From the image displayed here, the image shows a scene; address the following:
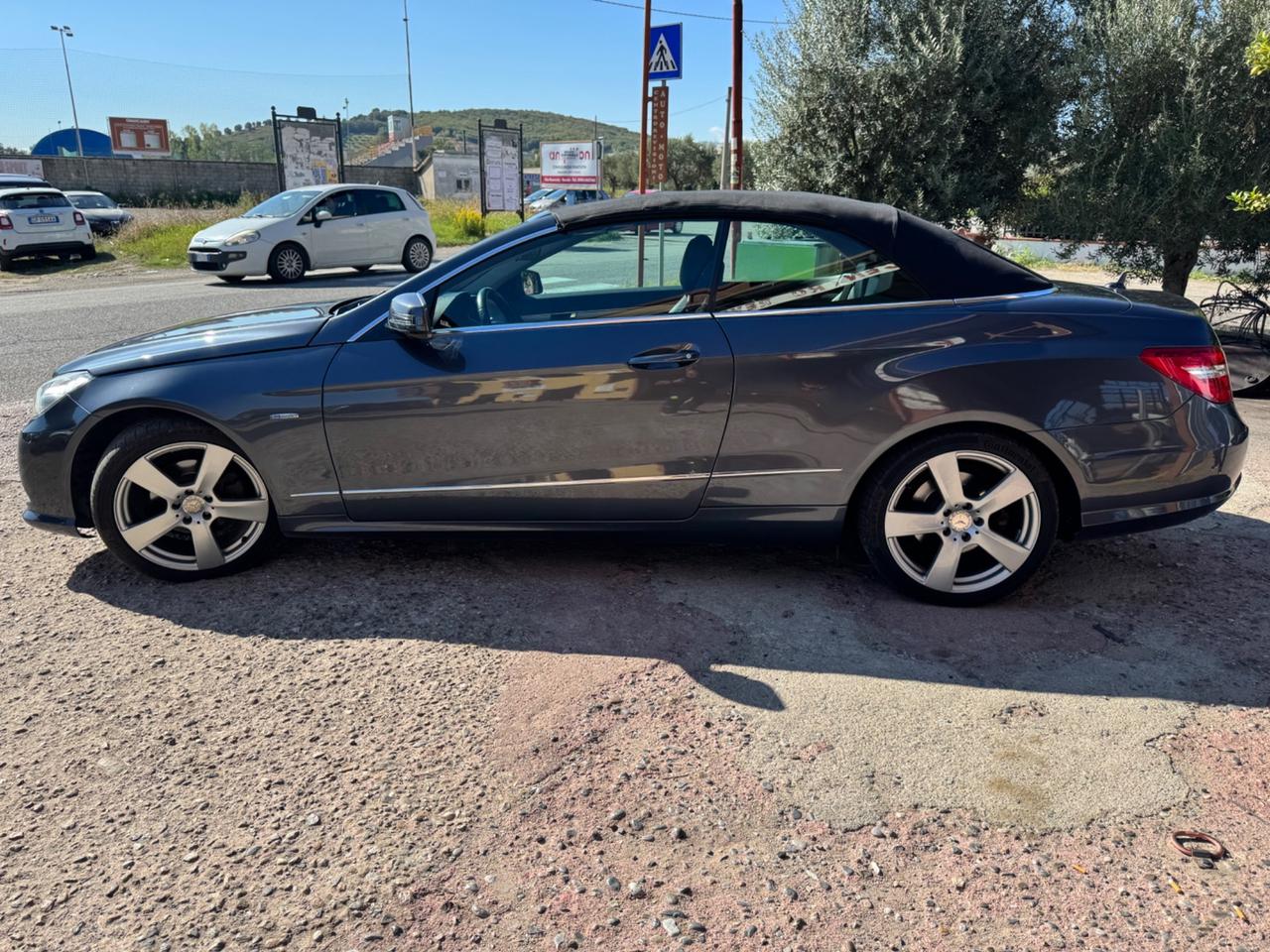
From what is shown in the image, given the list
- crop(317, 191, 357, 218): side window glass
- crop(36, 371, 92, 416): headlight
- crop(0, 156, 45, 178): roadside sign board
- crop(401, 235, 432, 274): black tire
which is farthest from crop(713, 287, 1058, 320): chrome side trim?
crop(0, 156, 45, 178): roadside sign board

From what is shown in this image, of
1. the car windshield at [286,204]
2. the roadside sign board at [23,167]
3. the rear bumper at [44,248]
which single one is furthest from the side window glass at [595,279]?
the roadside sign board at [23,167]

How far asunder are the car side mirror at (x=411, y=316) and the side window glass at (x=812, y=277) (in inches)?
42.7

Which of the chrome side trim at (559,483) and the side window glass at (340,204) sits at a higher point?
the side window glass at (340,204)

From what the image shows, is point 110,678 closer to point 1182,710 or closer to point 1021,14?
point 1182,710

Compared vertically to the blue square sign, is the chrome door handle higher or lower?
lower

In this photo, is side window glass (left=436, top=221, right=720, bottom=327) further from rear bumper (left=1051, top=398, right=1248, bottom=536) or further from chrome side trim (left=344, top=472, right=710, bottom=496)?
rear bumper (left=1051, top=398, right=1248, bottom=536)

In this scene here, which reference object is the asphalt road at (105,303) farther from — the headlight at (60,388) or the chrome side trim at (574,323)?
the chrome side trim at (574,323)

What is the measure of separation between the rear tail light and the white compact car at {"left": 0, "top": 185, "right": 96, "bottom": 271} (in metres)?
21.3

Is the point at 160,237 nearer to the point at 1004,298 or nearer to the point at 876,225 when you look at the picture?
the point at 876,225

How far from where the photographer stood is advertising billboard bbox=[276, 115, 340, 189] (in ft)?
89.1

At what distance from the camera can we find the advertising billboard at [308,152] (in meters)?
27.2

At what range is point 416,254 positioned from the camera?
18453mm

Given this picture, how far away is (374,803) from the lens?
2484mm

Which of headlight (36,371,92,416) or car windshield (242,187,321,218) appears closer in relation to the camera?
headlight (36,371,92,416)
